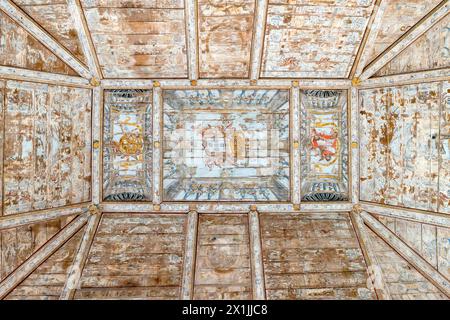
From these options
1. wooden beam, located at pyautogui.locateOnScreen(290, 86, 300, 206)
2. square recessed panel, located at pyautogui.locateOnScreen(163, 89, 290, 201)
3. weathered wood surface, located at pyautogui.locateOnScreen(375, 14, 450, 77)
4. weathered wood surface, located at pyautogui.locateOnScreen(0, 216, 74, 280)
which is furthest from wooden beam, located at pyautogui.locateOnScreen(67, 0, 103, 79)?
weathered wood surface, located at pyautogui.locateOnScreen(375, 14, 450, 77)

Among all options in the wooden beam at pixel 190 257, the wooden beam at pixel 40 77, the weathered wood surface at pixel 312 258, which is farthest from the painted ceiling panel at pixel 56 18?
the weathered wood surface at pixel 312 258

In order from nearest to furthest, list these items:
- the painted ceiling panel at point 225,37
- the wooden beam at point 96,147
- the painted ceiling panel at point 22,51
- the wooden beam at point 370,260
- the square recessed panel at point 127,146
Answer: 1. the wooden beam at point 370,260
2. the painted ceiling panel at point 22,51
3. the painted ceiling panel at point 225,37
4. the wooden beam at point 96,147
5. the square recessed panel at point 127,146

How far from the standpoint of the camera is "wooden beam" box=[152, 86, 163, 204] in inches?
323

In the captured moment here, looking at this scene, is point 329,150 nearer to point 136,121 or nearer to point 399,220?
point 399,220

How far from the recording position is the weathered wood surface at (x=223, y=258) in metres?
6.69

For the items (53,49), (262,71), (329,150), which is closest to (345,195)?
(329,150)

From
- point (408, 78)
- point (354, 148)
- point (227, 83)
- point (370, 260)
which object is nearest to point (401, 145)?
point (354, 148)

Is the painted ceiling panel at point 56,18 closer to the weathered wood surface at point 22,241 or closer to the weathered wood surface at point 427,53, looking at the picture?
the weathered wood surface at point 22,241

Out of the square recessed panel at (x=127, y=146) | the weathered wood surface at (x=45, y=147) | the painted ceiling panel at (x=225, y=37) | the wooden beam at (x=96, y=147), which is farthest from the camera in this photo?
the square recessed panel at (x=127, y=146)

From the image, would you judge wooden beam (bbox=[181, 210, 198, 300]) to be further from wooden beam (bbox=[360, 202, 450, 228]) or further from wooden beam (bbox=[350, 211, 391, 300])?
wooden beam (bbox=[360, 202, 450, 228])

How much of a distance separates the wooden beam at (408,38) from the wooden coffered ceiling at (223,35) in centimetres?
2

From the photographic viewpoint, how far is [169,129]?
335 inches

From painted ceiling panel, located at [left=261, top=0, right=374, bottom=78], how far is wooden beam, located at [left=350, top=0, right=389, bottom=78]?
12 centimetres

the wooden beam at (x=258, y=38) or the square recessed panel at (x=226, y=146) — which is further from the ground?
the wooden beam at (x=258, y=38)
